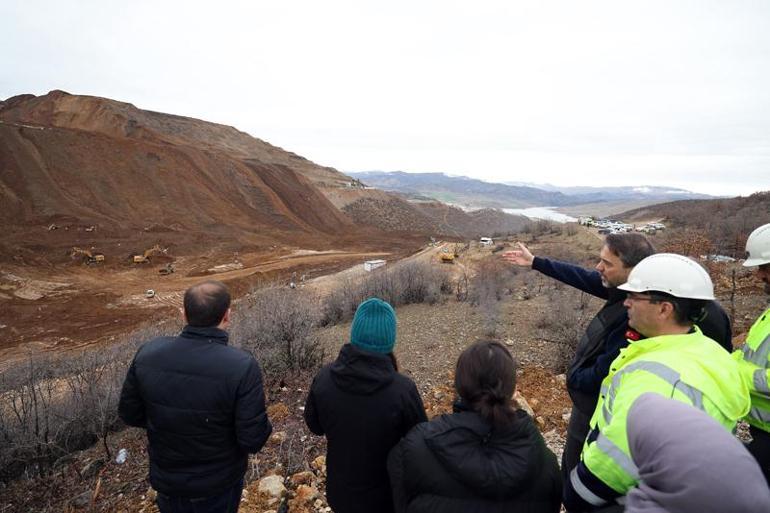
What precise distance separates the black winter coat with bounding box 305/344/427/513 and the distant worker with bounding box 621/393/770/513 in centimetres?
102

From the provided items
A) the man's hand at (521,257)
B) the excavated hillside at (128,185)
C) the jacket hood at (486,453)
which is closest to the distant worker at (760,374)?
the jacket hood at (486,453)

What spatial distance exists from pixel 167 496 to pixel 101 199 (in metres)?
28.6

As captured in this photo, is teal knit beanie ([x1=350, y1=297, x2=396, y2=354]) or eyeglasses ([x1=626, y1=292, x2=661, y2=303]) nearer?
eyeglasses ([x1=626, y1=292, x2=661, y2=303])

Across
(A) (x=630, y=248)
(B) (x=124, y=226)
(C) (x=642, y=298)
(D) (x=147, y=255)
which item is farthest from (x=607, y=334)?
(B) (x=124, y=226)

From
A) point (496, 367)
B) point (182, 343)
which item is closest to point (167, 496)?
point (182, 343)

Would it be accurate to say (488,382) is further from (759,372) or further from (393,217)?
(393,217)

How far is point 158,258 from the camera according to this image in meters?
20.0

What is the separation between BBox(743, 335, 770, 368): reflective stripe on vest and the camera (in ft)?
6.86

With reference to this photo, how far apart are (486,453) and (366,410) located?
2.04 feet

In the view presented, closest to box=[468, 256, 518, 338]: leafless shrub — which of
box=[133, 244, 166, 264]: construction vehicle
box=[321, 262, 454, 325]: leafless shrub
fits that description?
box=[321, 262, 454, 325]: leafless shrub

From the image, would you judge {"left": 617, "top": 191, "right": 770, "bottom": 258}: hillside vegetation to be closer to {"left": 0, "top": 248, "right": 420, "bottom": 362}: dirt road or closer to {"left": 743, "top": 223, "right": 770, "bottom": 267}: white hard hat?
{"left": 743, "top": 223, "right": 770, "bottom": 267}: white hard hat

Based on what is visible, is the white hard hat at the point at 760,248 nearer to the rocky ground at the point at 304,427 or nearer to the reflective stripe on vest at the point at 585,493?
the reflective stripe on vest at the point at 585,493

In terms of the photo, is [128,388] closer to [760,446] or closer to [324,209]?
[760,446]

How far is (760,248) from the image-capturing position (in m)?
2.27
